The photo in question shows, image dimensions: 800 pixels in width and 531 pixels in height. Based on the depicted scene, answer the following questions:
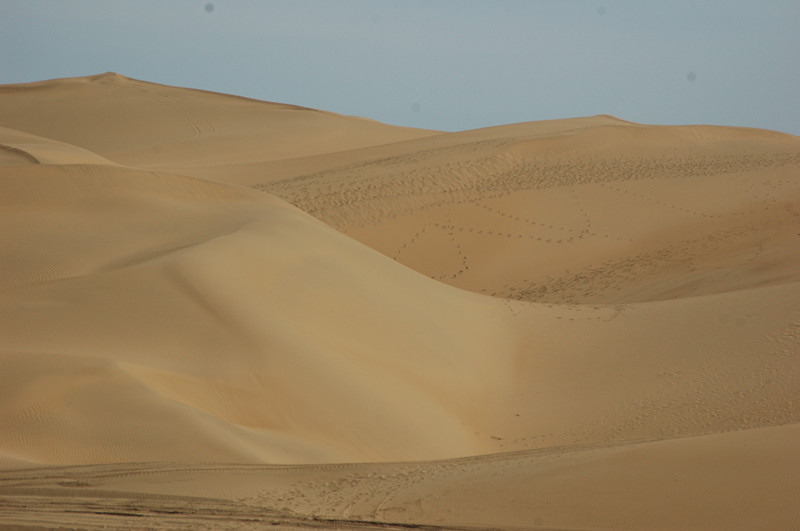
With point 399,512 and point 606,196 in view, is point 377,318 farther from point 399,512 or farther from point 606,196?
point 606,196

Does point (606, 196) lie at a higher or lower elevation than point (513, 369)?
higher

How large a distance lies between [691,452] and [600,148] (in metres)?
22.1

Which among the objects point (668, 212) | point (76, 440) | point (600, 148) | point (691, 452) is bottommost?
point (76, 440)

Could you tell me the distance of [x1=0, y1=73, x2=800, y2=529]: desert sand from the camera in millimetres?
6051

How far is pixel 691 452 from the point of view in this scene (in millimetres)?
6543

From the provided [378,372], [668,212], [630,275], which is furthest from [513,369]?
[668,212]

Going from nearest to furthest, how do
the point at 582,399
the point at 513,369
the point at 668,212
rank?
the point at 582,399, the point at 513,369, the point at 668,212

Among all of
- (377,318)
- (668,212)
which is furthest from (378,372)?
(668,212)

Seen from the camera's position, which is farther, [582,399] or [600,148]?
[600,148]

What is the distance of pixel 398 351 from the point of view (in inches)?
462

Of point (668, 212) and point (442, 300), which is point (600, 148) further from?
point (442, 300)

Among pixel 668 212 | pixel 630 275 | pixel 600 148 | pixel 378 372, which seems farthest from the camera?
pixel 600 148

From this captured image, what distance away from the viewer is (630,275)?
2069cm

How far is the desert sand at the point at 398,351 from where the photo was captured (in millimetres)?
6051
